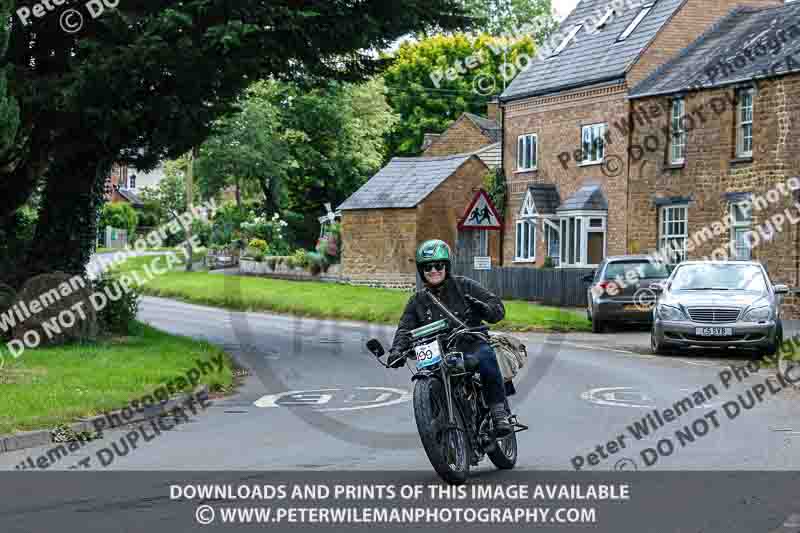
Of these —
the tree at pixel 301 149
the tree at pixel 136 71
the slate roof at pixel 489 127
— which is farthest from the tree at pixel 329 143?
the tree at pixel 136 71

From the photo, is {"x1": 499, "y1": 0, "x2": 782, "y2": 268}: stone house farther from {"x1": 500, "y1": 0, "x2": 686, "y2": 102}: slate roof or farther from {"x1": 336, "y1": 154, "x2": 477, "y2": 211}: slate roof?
{"x1": 336, "y1": 154, "x2": 477, "y2": 211}: slate roof

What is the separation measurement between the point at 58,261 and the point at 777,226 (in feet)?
67.6

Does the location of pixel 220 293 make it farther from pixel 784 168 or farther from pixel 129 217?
pixel 129 217

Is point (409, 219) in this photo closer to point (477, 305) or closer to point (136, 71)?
point (136, 71)

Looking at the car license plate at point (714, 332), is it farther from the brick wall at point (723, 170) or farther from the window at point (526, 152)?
the window at point (526, 152)

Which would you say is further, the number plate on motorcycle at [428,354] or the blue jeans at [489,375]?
the blue jeans at [489,375]

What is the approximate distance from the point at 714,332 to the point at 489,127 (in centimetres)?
4829

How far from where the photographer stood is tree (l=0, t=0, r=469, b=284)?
65.4 feet

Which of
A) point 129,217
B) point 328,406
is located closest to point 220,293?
point 328,406

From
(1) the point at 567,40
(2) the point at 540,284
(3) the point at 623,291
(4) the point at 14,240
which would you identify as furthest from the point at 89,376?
(1) the point at 567,40

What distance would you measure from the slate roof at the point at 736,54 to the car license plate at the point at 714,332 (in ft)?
50.4

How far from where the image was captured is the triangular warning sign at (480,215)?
26781mm

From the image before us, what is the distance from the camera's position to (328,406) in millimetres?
15586

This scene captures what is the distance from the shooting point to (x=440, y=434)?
9.15 metres
